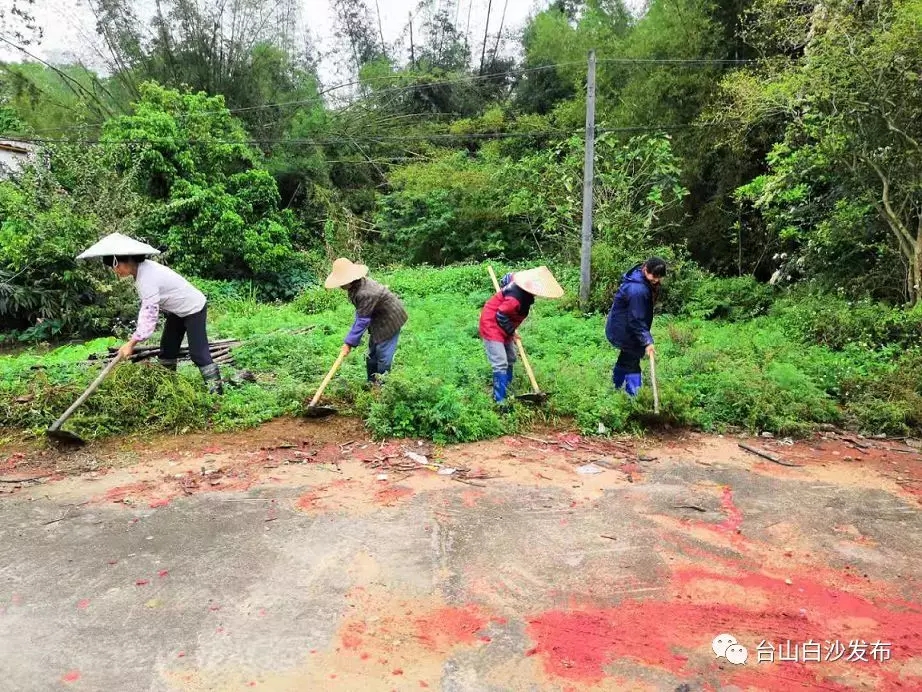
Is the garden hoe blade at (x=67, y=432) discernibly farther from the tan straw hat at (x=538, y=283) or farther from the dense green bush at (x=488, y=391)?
the tan straw hat at (x=538, y=283)

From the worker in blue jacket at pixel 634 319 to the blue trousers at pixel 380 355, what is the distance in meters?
2.04

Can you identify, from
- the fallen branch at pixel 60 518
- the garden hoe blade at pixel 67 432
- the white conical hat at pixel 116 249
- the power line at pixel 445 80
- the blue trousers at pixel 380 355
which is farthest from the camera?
the power line at pixel 445 80

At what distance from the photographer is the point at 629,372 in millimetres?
5617

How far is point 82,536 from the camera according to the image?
11.5ft

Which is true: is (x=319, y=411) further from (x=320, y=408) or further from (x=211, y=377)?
(x=211, y=377)

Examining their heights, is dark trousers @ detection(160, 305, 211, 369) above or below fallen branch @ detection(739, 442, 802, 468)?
above

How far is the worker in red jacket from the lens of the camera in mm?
5352

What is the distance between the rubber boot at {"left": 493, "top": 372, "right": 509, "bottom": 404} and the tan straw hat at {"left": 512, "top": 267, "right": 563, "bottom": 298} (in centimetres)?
81

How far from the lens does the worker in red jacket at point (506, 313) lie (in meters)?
5.35

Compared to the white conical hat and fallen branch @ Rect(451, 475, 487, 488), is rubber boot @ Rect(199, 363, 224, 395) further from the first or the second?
fallen branch @ Rect(451, 475, 487, 488)

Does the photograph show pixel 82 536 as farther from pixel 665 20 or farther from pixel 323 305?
pixel 665 20

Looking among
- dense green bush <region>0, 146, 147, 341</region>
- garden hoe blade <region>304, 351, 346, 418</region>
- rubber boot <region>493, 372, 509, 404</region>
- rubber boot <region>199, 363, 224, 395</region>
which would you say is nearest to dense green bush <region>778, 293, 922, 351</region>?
rubber boot <region>493, 372, 509, 404</region>

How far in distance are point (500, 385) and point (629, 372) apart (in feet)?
3.97

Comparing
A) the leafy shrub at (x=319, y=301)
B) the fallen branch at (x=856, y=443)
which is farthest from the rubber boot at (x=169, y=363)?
the leafy shrub at (x=319, y=301)
